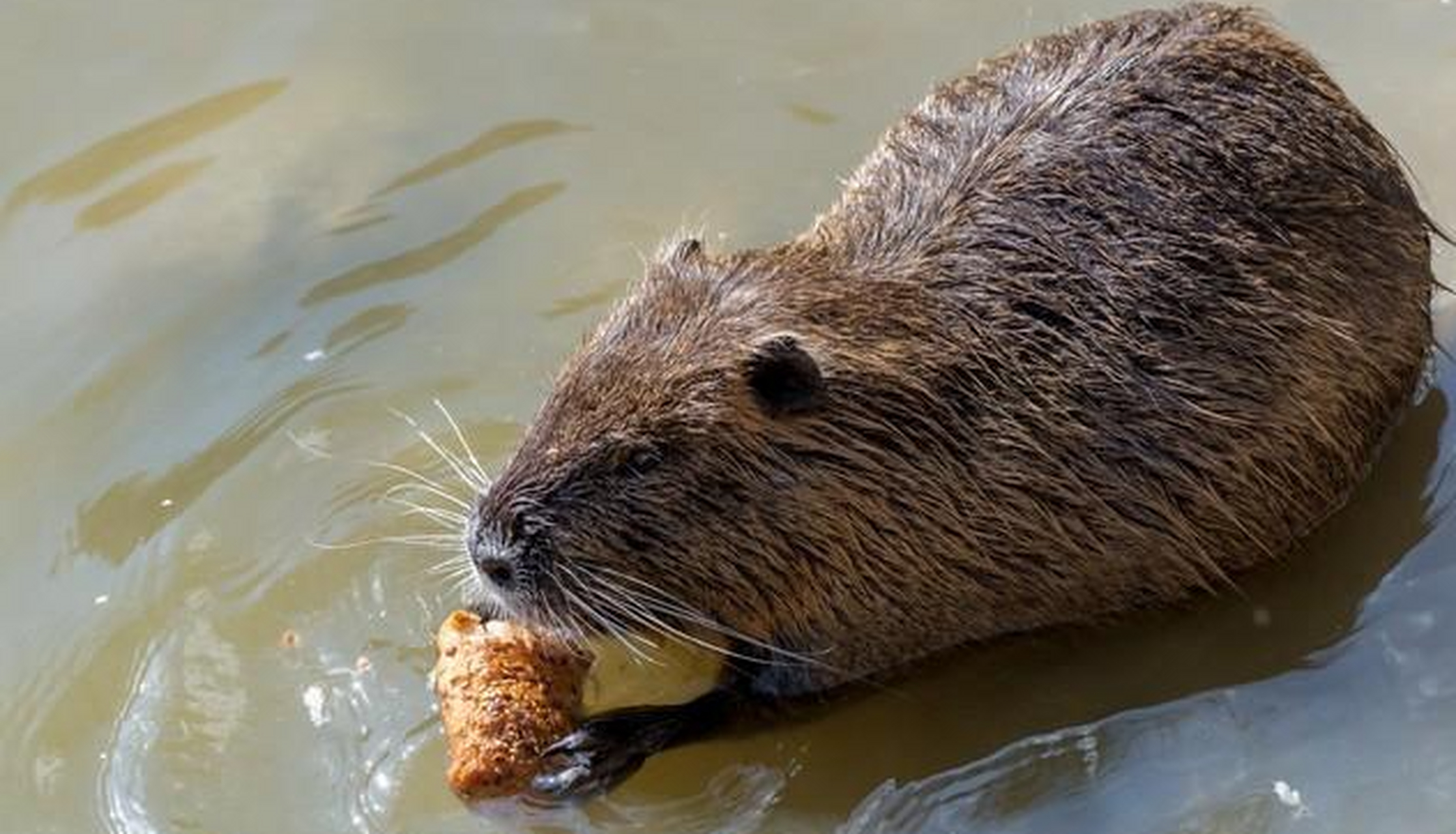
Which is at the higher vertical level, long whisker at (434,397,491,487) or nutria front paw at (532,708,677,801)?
long whisker at (434,397,491,487)

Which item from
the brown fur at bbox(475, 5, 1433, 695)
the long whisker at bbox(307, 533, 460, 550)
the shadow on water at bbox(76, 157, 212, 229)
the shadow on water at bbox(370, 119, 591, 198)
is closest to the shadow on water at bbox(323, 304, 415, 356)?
the shadow on water at bbox(370, 119, 591, 198)

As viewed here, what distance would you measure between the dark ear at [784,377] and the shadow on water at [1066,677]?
24.7 inches

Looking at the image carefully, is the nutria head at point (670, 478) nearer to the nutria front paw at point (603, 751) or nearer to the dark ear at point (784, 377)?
the dark ear at point (784, 377)

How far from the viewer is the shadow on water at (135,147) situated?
5625 mm

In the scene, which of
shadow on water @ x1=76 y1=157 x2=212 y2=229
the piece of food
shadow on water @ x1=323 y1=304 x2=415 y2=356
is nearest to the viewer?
the piece of food

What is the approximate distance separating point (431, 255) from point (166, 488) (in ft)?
2.83

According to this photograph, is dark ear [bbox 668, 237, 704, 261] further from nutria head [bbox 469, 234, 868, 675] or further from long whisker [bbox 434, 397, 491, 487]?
long whisker [bbox 434, 397, 491, 487]

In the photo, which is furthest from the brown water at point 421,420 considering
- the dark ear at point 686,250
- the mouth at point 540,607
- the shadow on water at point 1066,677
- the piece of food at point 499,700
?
the dark ear at point 686,250

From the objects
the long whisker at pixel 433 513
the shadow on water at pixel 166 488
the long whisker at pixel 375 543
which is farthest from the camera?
the shadow on water at pixel 166 488

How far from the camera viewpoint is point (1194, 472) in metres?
4.29

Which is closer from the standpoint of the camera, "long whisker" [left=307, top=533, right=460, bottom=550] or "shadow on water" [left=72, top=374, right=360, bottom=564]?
"long whisker" [left=307, top=533, right=460, bottom=550]

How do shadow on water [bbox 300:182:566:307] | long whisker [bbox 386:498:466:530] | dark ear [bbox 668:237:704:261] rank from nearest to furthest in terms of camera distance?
dark ear [bbox 668:237:704:261], long whisker [bbox 386:498:466:530], shadow on water [bbox 300:182:566:307]

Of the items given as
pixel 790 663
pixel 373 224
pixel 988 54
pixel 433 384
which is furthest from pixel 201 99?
pixel 790 663

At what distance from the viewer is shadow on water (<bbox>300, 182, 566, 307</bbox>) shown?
5.28 m
